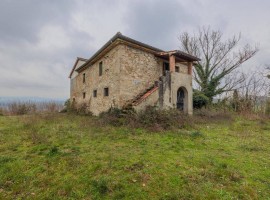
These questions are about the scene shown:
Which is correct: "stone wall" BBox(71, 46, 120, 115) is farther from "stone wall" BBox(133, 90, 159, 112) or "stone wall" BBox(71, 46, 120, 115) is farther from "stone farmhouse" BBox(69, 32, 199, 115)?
"stone wall" BBox(133, 90, 159, 112)

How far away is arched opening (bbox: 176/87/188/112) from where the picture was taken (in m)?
13.8

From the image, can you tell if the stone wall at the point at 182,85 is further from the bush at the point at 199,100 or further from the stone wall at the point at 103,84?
the stone wall at the point at 103,84

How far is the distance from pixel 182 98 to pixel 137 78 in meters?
4.15

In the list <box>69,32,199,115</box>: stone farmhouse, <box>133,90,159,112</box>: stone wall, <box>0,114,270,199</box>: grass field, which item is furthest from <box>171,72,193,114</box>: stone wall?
<box>0,114,270,199</box>: grass field

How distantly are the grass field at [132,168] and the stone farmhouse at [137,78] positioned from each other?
5117mm

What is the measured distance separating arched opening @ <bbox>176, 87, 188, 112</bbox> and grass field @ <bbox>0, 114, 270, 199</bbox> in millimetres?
6829

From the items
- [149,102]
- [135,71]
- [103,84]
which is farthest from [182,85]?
[103,84]

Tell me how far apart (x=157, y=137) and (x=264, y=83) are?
70.7ft

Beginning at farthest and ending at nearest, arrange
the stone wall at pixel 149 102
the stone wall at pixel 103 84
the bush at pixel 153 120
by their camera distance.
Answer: the stone wall at pixel 103 84 → the stone wall at pixel 149 102 → the bush at pixel 153 120

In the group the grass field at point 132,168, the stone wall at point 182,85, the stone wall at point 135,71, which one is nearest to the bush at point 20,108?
the stone wall at point 135,71

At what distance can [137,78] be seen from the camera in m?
12.5

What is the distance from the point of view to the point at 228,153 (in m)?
5.60

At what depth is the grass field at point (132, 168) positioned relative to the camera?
3369mm

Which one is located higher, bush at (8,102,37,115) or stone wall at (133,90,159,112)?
stone wall at (133,90,159,112)
